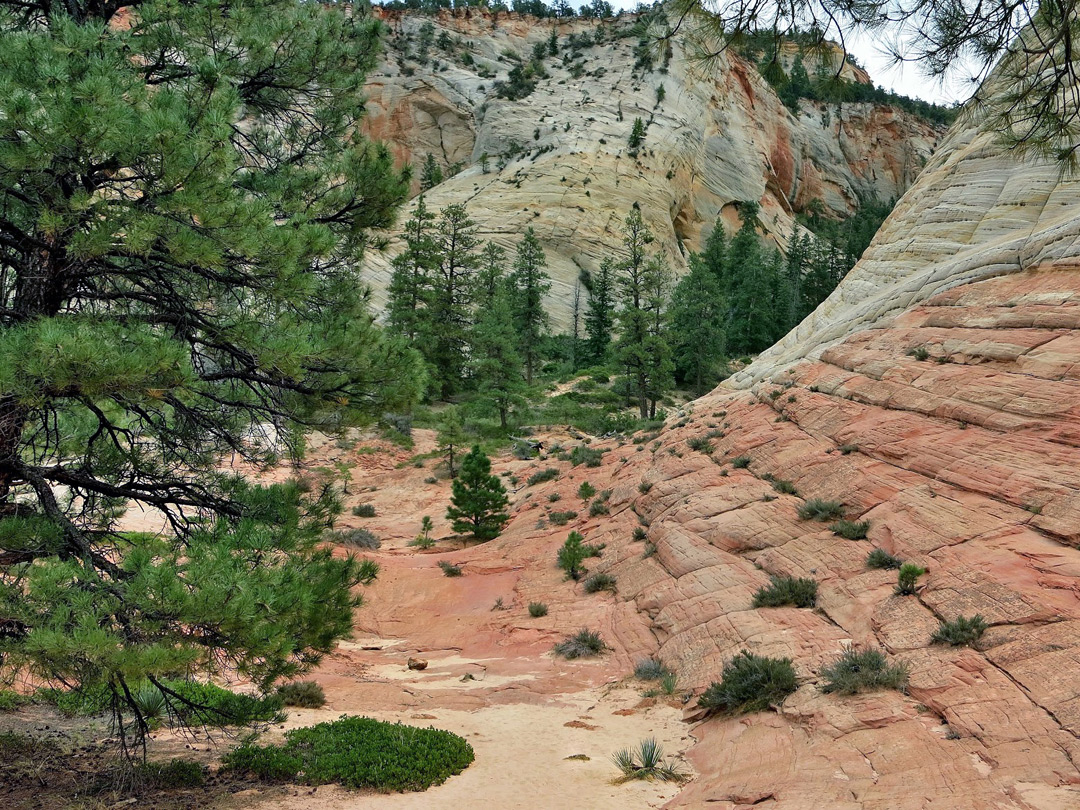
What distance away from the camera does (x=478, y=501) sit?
71.3 ft

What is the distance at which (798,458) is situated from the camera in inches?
594

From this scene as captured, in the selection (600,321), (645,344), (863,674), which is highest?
(600,321)

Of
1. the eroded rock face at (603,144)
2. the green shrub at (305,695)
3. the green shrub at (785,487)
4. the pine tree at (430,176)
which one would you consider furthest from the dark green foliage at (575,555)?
the pine tree at (430,176)

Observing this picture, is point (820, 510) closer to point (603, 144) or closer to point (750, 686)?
point (750, 686)

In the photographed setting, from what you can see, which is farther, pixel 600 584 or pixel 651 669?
pixel 600 584

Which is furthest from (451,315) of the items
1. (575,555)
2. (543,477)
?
(575,555)

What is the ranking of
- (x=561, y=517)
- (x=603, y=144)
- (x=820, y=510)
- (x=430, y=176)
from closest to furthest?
1. (x=820, y=510)
2. (x=561, y=517)
3. (x=603, y=144)
4. (x=430, y=176)

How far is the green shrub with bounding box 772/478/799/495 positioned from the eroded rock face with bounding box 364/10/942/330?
40069 mm

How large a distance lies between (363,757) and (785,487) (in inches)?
373

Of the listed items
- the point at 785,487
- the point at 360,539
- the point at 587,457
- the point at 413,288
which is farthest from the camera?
the point at 413,288

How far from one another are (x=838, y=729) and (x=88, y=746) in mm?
8316

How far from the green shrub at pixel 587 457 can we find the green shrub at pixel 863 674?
50.1 feet

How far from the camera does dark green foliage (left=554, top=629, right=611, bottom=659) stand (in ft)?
42.1

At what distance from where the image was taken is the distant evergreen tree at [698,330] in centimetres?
4278
